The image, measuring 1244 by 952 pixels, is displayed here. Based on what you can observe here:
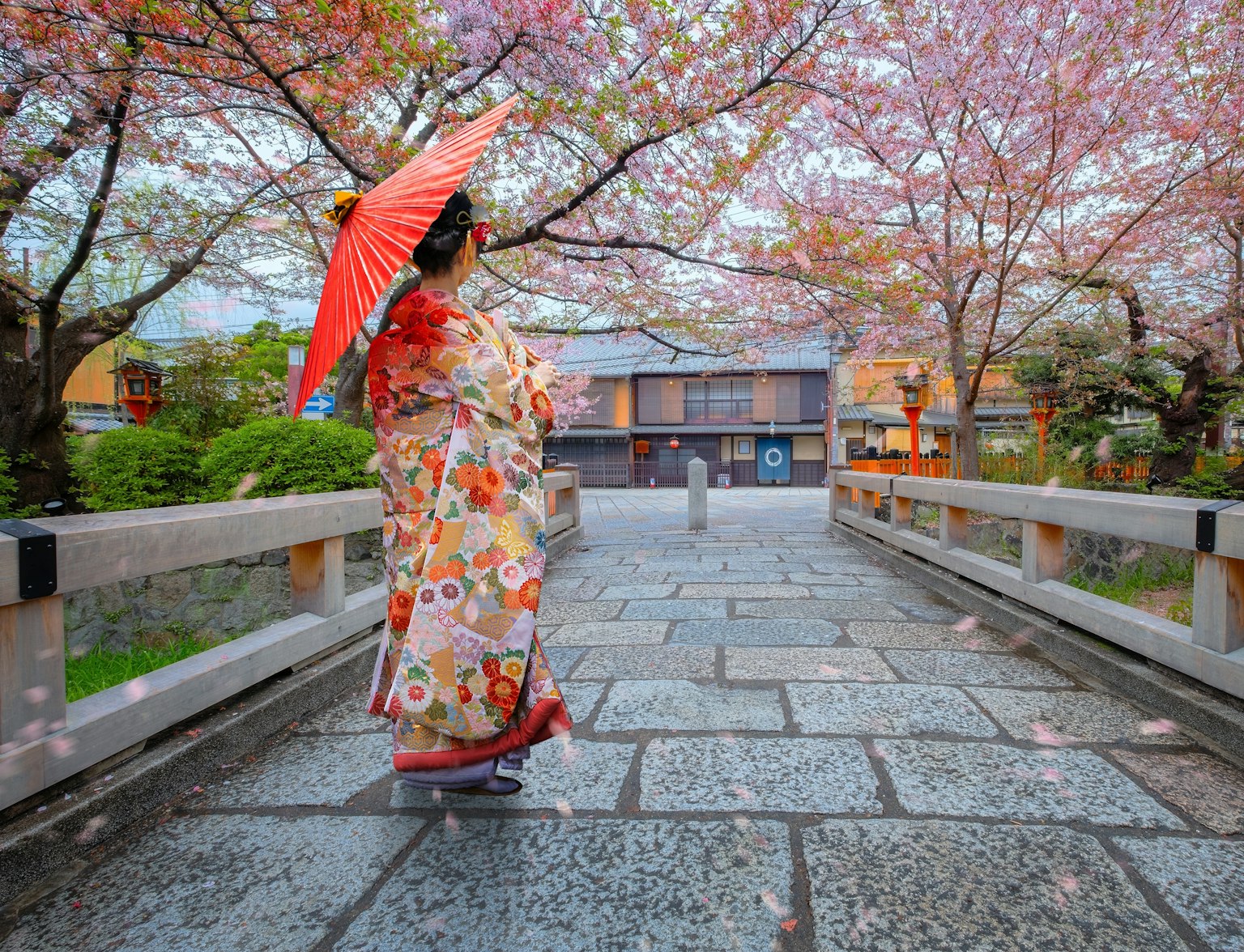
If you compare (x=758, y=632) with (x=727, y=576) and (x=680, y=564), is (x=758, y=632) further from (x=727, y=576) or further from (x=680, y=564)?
(x=680, y=564)

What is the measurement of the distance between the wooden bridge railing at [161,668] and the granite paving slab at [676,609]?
1.85 meters

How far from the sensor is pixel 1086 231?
7.97 m

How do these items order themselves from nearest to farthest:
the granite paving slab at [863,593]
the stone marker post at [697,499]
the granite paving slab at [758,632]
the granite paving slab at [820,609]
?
the granite paving slab at [758,632] < the granite paving slab at [820,609] < the granite paving slab at [863,593] < the stone marker post at [697,499]

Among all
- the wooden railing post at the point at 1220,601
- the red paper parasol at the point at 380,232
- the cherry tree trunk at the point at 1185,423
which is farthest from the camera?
the cherry tree trunk at the point at 1185,423

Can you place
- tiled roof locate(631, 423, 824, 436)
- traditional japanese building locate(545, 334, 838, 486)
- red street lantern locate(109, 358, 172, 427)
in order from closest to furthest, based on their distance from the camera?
red street lantern locate(109, 358, 172, 427), tiled roof locate(631, 423, 824, 436), traditional japanese building locate(545, 334, 838, 486)

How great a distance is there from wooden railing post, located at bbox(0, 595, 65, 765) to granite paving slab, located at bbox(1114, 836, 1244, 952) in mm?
2715

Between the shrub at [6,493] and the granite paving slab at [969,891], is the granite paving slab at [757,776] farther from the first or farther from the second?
Result: the shrub at [6,493]

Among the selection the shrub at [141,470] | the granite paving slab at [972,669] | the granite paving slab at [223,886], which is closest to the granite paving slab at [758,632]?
the granite paving slab at [972,669]

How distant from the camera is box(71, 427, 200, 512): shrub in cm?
552

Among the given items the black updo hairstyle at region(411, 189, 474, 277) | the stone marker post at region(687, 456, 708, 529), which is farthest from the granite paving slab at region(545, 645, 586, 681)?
the stone marker post at region(687, 456, 708, 529)

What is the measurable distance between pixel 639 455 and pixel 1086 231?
23647 millimetres

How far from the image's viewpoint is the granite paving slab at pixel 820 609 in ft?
14.0

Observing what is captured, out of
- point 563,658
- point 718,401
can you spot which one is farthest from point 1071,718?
point 718,401

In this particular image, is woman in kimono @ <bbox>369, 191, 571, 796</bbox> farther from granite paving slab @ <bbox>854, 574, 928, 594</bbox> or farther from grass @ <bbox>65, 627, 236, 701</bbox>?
granite paving slab @ <bbox>854, 574, 928, 594</bbox>
